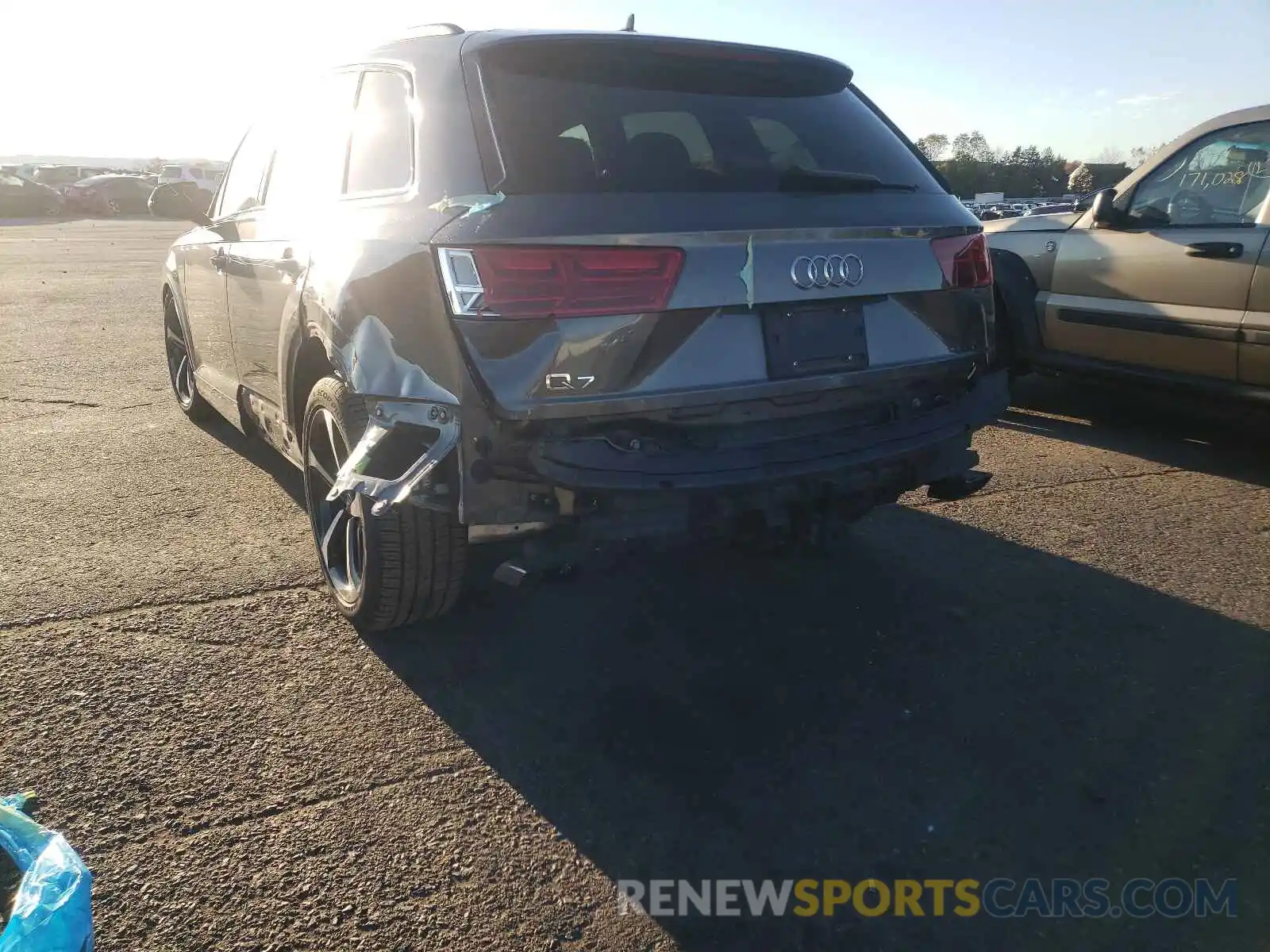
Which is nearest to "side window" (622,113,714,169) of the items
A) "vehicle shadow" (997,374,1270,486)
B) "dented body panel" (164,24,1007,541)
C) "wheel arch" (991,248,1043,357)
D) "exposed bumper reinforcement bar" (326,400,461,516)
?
"dented body panel" (164,24,1007,541)

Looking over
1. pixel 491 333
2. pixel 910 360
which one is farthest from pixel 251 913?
pixel 910 360

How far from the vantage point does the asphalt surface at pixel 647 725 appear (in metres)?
2.10

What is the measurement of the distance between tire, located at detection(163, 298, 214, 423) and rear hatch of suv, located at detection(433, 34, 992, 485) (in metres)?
3.56

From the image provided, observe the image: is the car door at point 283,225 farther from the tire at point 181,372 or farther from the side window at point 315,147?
the tire at point 181,372

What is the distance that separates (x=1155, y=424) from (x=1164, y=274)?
1.14 meters

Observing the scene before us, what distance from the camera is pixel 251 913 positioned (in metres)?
2.04

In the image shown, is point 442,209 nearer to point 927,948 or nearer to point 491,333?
point 491,333

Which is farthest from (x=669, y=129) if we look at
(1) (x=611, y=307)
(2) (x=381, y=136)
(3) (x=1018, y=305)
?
(3) (x=1018, y=305)

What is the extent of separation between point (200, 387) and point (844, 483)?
3.75 m

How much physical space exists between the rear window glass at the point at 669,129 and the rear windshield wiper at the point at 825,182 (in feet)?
0.10

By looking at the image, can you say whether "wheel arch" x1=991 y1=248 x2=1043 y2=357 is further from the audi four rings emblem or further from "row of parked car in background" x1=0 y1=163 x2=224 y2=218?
"row of parked car in background" x1=0 y1=163 x2=224 y2=218

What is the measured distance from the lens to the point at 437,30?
3.16m

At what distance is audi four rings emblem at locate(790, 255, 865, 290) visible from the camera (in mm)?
2654

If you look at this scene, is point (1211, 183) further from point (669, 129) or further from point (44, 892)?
point (44, 892)
